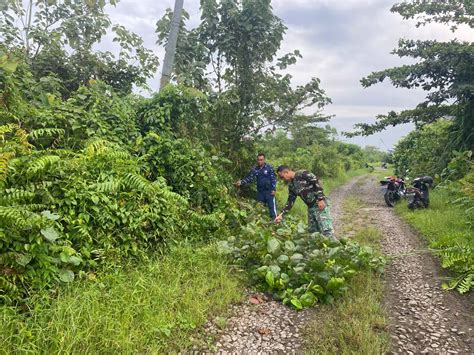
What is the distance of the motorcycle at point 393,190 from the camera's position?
447 inches

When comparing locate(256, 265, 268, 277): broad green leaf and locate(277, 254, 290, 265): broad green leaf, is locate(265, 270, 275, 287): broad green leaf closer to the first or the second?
locate(256, 265, 268, 277): broad green leaf

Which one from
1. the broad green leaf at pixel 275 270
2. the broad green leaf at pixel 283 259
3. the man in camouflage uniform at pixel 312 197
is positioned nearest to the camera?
the broad green leaf at pixel 275 270

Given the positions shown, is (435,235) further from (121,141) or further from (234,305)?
(121,141)

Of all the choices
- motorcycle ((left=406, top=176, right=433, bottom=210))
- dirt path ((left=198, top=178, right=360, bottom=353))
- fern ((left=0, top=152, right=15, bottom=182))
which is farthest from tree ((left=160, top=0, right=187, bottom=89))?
motorcycle ((left=406, top=176, right=433, bottom=210))

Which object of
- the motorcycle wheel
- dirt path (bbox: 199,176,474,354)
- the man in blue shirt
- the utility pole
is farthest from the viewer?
the motorcycle wheel

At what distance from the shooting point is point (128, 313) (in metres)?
3.18

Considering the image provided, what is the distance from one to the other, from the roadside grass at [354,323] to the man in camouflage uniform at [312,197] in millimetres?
1247

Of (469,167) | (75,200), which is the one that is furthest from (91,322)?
(469,167)

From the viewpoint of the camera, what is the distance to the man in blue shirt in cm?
799

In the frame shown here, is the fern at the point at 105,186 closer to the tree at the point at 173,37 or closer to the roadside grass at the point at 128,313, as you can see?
the roadside grass at the point at 128,313

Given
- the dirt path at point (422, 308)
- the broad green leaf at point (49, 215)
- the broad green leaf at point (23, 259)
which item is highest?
the broad green leaf at point (49, 215)

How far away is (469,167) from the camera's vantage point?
10406 mm

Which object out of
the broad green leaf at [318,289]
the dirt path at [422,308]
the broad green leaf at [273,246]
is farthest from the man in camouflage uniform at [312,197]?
the broad green leaf at [318,289]

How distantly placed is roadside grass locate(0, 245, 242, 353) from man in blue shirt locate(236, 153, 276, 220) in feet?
12.5
